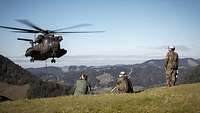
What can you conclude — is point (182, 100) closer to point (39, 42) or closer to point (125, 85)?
point (125, 85)

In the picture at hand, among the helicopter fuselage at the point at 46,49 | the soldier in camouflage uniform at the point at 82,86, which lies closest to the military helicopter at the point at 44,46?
the helicopter fuselage at the point at 46,49

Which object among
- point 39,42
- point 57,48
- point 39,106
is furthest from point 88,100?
point 39,42

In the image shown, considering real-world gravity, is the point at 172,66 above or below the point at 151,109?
above

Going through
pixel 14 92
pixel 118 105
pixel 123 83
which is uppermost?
pixel 123 83

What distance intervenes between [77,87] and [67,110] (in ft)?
31.0

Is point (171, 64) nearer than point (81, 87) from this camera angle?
No

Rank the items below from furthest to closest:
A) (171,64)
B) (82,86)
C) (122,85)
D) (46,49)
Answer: (46,49) → (171,64) → (82,86) → (122,85)

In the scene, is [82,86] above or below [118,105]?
above

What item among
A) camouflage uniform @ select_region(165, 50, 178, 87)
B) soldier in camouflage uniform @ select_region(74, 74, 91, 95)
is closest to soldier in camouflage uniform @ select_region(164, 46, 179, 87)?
camouflage uniform @ select_region(165, 50, 178, 87)

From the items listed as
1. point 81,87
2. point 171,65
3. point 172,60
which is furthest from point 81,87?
point 172,60

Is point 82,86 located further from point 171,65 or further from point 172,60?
point 172,60

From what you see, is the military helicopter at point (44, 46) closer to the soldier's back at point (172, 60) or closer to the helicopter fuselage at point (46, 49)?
the helicopter fuselage at point (46, 49)

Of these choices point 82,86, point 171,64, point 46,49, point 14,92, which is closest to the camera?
point 82,86

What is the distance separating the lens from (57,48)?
1895 inches
